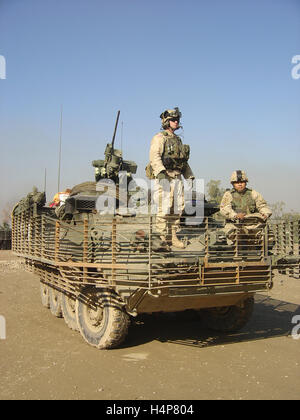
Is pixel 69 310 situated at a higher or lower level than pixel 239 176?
lower

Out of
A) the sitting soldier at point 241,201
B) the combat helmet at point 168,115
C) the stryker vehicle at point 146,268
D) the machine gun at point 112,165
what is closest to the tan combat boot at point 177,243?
the stryker vehicle at point 146,268

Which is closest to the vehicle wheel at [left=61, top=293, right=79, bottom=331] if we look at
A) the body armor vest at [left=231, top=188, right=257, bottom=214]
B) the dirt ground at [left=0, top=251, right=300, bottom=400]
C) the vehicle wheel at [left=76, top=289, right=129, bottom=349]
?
the dirt ground at [left=0, top=251, right=300, bottom=400]

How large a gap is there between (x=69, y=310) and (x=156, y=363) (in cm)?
262

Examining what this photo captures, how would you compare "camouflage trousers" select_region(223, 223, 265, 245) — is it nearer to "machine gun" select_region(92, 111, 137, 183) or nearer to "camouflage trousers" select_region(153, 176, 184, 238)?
"camouflage trousers" select_region(153, 176, 184, 238)

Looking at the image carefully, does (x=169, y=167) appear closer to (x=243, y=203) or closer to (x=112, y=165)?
(x=243, y=203)

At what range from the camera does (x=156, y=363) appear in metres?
5.45

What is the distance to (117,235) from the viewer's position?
5.43 meters

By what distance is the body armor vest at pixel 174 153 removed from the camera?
6441 mm

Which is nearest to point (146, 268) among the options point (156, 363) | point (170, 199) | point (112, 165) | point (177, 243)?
point (177, 243)

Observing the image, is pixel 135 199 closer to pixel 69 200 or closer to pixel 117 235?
pixel 69 200

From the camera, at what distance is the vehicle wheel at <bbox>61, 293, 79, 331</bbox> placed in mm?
7346

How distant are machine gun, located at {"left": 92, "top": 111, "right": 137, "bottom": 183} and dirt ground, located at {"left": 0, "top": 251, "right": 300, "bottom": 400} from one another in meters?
2.97

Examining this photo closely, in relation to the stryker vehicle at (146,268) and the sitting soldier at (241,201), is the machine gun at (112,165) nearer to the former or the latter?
the stryker vehicle at (146,268)
